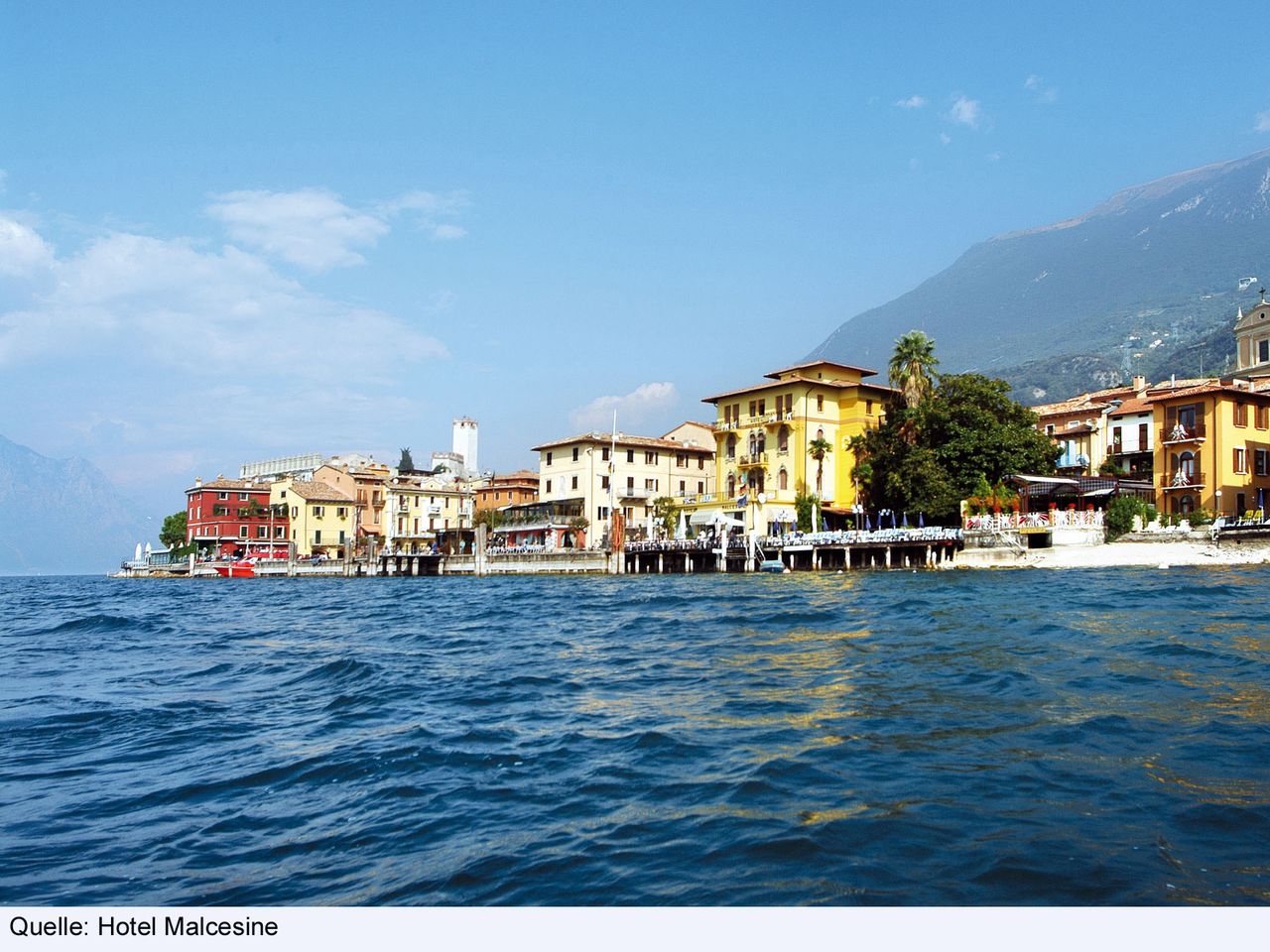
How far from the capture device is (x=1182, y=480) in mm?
51594

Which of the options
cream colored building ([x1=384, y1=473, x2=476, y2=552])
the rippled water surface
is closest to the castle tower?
cream colored building ([x1=384, y1=473, x2=476, y2=552])

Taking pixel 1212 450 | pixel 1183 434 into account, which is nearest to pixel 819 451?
pixel 1183 434

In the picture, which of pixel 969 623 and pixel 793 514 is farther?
pixel 793 514

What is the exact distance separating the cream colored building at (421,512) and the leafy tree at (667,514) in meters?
27.5

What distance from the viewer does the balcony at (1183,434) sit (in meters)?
51.0

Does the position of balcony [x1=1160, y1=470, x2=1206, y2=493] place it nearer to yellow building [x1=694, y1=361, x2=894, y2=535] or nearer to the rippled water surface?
yellow building [x1=694, y1=361, x2=894, y2=535]

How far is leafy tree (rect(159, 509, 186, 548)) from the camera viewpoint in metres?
104

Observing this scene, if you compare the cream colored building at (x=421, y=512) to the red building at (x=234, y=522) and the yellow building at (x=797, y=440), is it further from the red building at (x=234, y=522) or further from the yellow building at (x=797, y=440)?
the yellow building at (x=797, y=440)

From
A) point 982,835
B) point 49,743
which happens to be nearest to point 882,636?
point 982,835

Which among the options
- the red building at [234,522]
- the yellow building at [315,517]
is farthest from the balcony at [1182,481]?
the red building at [234,522]

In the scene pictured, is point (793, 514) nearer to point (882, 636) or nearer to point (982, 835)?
point (882, 636)

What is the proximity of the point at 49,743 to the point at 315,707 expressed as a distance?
2.79m
